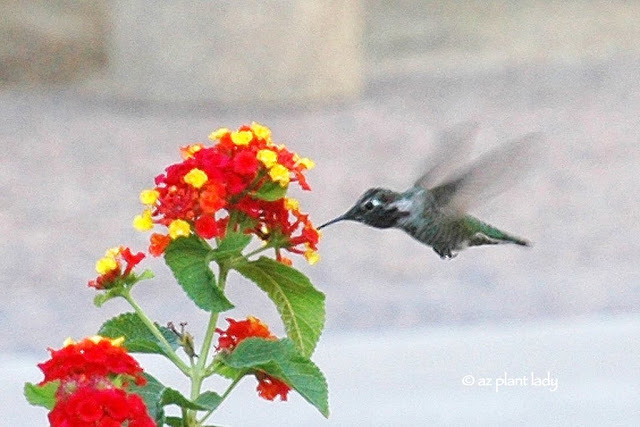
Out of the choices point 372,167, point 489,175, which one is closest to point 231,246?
point 489,175

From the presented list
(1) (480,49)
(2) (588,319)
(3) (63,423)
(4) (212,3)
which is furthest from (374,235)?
(3) (63,423)

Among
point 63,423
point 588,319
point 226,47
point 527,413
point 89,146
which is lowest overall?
point 63,423

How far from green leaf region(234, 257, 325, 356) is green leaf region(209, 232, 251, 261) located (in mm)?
78

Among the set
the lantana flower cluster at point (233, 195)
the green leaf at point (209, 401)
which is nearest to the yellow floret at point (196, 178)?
the lantana flower cluster at point (233, 195)

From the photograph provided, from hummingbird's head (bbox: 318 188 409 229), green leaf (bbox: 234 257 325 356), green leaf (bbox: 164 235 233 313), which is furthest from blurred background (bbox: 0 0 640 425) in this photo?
green leaf (bbox: 164 235 233 313)

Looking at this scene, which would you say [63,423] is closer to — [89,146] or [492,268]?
[492,268]

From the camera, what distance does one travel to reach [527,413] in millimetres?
4363

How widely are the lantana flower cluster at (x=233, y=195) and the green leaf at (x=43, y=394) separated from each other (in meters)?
0.19

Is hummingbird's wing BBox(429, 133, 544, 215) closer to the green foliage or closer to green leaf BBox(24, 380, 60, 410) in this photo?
the green foliage

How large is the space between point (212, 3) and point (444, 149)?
597cm

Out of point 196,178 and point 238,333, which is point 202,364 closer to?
point 238,333

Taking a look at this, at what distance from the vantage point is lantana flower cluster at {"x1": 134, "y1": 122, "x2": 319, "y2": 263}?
1511 mm

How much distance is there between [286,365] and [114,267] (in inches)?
8.0

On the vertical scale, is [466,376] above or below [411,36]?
below
